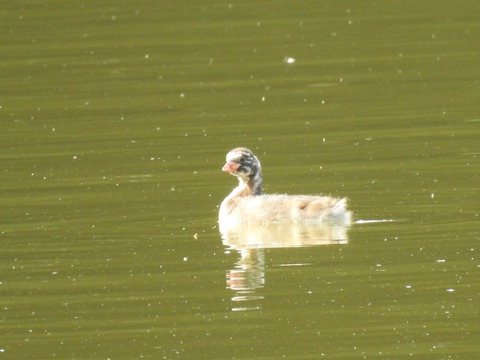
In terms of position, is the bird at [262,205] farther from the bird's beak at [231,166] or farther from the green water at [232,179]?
the green water at [232,179]

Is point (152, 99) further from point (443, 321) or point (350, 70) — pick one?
point (443, 321)

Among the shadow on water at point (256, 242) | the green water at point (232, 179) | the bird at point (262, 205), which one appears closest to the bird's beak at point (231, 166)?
the bird at point (262, 205)

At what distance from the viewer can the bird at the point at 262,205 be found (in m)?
11.9

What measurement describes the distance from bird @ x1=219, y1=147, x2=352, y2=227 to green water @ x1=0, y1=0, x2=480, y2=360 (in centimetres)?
19

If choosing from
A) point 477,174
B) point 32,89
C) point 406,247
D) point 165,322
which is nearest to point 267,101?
point 32,89

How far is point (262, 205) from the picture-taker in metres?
12.5

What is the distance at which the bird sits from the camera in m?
11.9

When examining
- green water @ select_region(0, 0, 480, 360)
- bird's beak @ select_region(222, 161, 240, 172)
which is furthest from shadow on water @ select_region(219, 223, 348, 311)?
bird's beak @ select_region(222, 161, 240, 172)

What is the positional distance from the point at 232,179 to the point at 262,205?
256 centimetres

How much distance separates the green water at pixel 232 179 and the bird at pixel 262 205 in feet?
0.61

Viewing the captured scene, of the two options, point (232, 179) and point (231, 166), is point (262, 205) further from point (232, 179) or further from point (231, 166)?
point (232, 179)

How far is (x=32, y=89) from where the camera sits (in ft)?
61.8

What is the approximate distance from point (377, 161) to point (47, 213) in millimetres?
2763

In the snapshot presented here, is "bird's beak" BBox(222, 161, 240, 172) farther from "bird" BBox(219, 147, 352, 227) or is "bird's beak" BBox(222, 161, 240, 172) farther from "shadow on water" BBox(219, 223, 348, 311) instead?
"shadow on water" BBox(219, 223, 348, 311)
